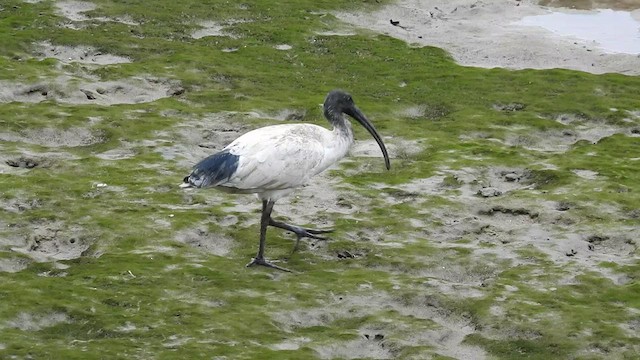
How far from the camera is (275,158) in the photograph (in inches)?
535

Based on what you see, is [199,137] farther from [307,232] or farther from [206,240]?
→ [307,232]

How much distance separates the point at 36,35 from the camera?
23156 millimetres

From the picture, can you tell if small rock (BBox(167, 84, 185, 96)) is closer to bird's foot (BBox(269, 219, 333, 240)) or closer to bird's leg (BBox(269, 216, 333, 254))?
bird's foot (BBox(269, 219, 333, 240))

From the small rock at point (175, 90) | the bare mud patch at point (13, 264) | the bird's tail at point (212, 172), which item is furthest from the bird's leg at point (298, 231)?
the small rock at point (175, 90)

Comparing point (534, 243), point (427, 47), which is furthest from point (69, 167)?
point (427, 47)

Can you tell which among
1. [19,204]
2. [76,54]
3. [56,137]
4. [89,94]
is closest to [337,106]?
[19,204]

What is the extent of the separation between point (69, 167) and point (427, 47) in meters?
9.68

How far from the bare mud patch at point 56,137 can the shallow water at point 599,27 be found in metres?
11.2

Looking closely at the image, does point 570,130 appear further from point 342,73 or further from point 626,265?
point 626,265

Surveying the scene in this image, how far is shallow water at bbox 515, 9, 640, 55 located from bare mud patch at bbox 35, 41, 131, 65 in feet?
29.7

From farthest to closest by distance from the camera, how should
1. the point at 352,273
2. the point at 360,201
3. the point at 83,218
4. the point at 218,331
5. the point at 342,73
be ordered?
the point at 342,73
the point at 360,201
the point at 83,218
the point at 352,273
the point at 218,331

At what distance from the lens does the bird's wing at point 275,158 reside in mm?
13523

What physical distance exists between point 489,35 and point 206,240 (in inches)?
515

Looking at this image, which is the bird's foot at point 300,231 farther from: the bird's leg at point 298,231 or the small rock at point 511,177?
the small rock at point 511,177
